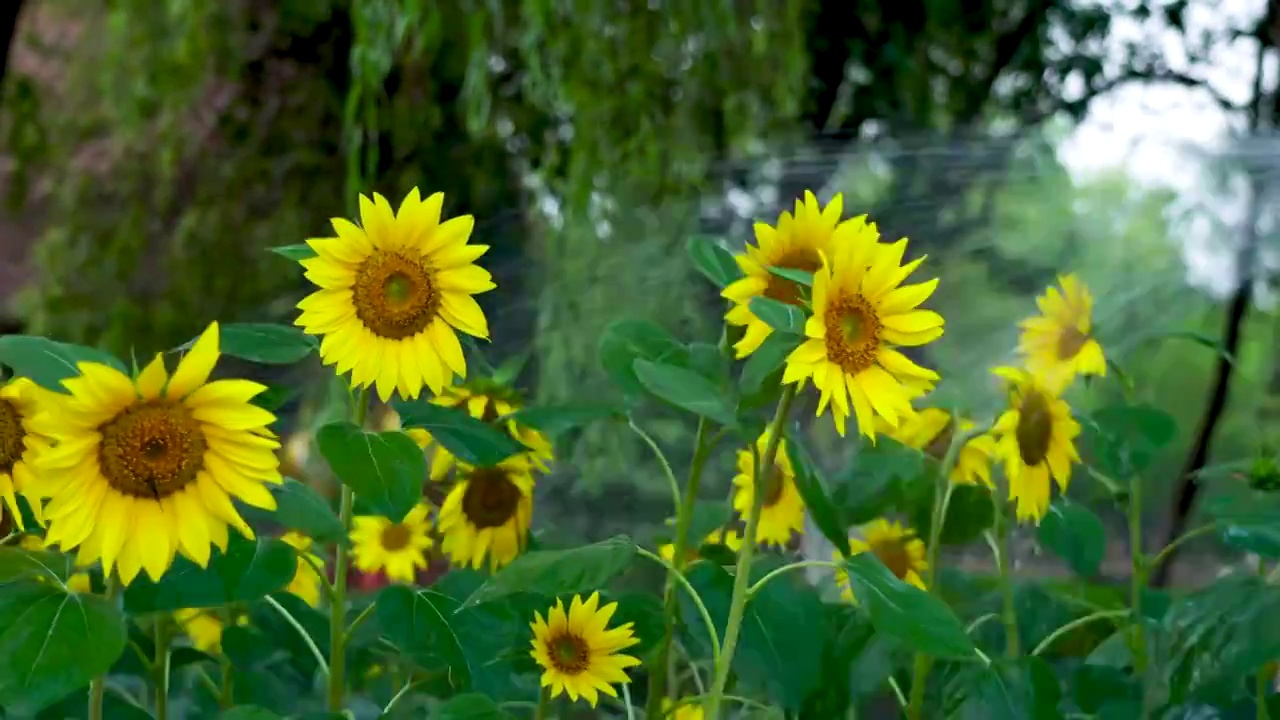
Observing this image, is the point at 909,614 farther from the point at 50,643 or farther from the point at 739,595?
the point at 50,643

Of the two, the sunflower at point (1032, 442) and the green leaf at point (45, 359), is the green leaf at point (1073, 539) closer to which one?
the sunflower at point (1032, 442)

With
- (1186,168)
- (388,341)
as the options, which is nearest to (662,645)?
(388,341)

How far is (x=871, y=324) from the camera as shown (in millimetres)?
457

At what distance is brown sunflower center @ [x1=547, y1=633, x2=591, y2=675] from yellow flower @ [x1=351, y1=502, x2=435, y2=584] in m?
0.24

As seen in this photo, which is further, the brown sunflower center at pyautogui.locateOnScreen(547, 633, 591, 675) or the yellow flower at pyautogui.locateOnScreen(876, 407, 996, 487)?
the yellow flower at pyautogui.locateOnScreen(876, 407, 996, 487)

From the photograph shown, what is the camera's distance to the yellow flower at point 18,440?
17.9 inches

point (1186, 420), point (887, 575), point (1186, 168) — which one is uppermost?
point (1186, 168)

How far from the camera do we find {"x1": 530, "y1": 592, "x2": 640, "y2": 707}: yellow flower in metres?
0.52

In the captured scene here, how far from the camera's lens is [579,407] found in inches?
21.2

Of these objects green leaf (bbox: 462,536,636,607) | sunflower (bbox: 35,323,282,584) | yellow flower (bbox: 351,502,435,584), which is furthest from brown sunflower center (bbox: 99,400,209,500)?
yellow flower (bbox: 351,502,435,584)

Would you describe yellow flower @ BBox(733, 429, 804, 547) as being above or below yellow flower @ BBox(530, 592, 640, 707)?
above

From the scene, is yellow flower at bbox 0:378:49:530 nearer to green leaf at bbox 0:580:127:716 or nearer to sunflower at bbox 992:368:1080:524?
green leaf at bbox 0:580:127:716

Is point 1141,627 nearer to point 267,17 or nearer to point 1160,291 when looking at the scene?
point 1160,291

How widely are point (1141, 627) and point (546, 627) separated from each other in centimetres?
30
